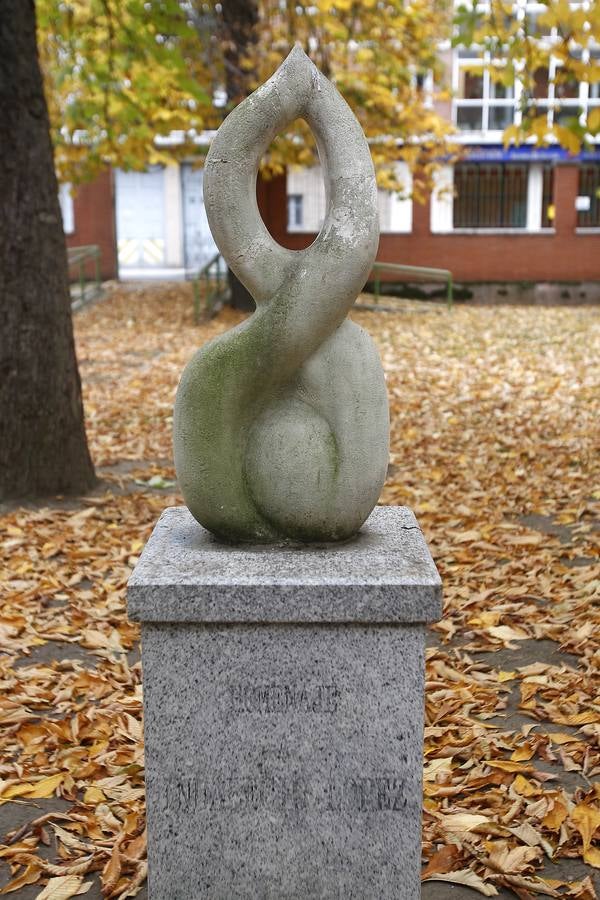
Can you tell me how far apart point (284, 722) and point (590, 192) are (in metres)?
26.3

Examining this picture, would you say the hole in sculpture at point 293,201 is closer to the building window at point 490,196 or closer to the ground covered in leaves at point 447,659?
the building window at point 490,196

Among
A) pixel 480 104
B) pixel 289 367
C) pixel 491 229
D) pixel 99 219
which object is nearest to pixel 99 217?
pixel 99 219

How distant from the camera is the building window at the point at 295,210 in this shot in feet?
86.6

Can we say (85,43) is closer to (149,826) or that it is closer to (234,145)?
(234,145)

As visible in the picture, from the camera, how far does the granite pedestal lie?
294cm


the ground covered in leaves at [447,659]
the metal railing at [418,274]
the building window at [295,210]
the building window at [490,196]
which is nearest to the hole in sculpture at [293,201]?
the building window at [295,210]

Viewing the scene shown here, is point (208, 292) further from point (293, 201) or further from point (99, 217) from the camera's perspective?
point (99, 217)

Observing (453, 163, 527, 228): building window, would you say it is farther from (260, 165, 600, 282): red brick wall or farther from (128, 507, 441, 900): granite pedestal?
(128, 507, 441, 900): granite pedestal

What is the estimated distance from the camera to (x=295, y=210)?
2691 cm

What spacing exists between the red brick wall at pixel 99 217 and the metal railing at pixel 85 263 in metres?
0.44

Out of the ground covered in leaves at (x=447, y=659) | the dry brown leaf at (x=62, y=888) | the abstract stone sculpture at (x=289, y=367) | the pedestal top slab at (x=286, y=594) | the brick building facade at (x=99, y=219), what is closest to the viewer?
→ the pedestal top slab at (x=286, y=594)

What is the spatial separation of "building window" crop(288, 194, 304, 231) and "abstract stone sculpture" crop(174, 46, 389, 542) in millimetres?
23359

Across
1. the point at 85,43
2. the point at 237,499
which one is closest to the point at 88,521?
the point at 237,499

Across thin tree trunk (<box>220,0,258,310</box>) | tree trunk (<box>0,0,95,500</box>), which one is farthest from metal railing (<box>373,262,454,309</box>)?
tree trunk (<box>0,0,95,500</box>)
